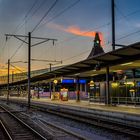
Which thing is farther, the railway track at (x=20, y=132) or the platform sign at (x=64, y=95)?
the platform sign at (x=64, y=95)

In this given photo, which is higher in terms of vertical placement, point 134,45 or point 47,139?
point 134,45

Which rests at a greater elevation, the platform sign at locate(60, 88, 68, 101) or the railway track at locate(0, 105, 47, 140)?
the platform sign at locate(60, 88, 68, 101)

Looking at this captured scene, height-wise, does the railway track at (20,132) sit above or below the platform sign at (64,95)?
below

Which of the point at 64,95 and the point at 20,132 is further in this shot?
the point at 64,95

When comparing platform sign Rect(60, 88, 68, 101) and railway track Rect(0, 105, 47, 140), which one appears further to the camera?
platform sign Rect(60, 88, 68, 101)

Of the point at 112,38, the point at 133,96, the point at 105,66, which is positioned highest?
the point at 112,38

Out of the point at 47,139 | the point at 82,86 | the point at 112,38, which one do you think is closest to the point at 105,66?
the point at 112,38

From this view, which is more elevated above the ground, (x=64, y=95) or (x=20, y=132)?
(x=64, y=95)

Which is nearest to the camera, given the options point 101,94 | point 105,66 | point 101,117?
point 101,117

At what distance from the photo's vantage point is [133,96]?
96.1 ft

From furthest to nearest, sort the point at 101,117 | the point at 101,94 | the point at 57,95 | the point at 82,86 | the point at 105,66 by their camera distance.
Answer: the point at 82,86 → the point at 57,95 → the point at 101,94 → the point at 105,66 → the point at 101,117

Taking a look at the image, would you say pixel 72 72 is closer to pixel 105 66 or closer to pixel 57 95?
pixel 105 66

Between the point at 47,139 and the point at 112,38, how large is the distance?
14.9 m

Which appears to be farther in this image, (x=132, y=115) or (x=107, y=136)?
(x=132, y=115)
